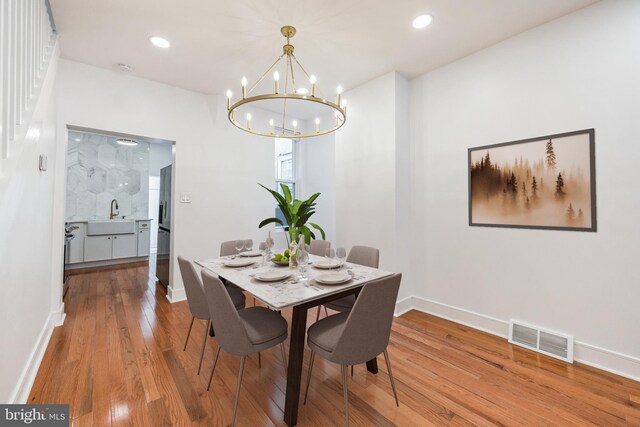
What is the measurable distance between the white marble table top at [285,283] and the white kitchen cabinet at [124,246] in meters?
4.73

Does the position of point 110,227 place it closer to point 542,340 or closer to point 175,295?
point 175,295

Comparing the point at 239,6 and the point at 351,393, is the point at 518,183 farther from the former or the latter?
the point at 239,6

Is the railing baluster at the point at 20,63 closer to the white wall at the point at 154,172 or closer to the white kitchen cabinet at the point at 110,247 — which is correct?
the white kitchen cabinet at the point at 110,247

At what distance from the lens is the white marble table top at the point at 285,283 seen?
61.2 inches

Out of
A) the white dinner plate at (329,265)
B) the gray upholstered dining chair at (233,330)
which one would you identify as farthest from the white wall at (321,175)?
the gray upholstered dining chair at (233,330)

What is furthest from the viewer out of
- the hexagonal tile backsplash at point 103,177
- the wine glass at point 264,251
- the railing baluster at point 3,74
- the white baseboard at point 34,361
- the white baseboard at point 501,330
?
the hexagonal tile backsplash at point 103,177

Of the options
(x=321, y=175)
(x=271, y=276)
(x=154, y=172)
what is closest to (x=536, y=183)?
(x=271, y=276)

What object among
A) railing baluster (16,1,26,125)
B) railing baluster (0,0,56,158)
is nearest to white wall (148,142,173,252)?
railing baluster (0,0,56,158)

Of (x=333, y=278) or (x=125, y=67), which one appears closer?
(x=333, y=278)

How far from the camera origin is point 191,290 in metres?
2.05

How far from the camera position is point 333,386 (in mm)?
1960

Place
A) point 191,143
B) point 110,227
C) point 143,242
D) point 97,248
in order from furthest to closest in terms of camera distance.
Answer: point 143,242, point 110,227, point 97,248, point 191,143

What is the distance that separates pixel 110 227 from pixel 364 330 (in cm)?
624

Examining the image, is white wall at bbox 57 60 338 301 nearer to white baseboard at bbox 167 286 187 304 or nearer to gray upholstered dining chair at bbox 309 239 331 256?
white baseboard at bbox 167 286 187 304
